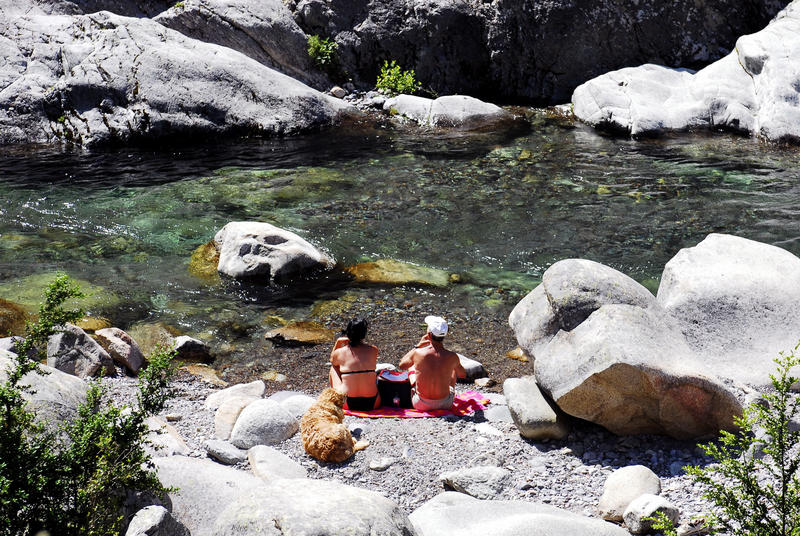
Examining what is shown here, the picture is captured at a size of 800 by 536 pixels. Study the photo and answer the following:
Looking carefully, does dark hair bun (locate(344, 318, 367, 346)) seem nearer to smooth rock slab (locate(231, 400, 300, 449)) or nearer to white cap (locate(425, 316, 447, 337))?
white cap (locate(425, 316, 447, 337))

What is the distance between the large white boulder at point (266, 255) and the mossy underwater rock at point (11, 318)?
2993mm

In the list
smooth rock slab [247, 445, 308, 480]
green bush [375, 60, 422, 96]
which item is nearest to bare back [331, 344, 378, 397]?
smooth rock slab [247, 445, 308, 480]

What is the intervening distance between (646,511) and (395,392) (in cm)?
337

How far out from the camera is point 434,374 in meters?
7.88

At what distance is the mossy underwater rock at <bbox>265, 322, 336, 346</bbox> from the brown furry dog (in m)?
2.72

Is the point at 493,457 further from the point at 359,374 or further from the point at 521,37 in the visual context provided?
the point at 521,37

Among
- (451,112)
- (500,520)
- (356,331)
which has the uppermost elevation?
(451,112)

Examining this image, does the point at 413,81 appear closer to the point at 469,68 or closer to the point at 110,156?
the point at 469,68

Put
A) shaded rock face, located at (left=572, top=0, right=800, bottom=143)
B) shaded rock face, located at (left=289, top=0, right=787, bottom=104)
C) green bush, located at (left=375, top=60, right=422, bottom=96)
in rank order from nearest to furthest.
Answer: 1. shaded rock face, located at (left=572, top=0, right=800, bottom=143)
2. shaded rock face, located at (left=289, top=0, right=787, bottom=104)
3. green bush, located at (left=375, top=60, right=422, bottom=96)

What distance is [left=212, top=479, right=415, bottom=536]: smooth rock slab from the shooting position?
13.4 ft

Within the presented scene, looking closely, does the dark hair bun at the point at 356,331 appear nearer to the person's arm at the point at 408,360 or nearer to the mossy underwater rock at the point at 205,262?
the person's arm at the point at 408,360

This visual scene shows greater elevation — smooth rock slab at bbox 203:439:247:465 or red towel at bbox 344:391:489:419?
smooth rock slab at bbox 203:439:247:465

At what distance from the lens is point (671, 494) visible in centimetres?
586

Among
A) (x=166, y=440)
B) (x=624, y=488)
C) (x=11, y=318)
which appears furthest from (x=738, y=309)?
(x=11, y=318)
